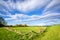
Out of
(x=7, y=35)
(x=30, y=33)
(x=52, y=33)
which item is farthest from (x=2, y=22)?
(x=52, y=33)

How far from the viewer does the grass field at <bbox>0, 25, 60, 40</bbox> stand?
6.56ft

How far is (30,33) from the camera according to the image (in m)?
2.02

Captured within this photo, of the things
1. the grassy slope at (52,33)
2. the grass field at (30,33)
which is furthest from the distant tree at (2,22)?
the grassy slope at (52,33)

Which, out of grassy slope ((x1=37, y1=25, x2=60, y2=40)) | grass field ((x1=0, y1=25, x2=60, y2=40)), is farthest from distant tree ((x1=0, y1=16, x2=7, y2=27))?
grassy slope ((x1=37, y1=25, x2=60, y2=40))

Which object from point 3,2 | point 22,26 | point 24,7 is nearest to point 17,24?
point 22,26

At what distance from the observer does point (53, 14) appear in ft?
6.88

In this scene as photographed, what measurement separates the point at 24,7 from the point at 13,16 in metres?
0.25

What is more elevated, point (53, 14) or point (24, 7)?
point (24, 7)

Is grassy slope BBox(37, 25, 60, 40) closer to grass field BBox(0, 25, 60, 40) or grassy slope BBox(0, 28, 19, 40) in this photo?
grass field BBox(0, 25, 60, 40)

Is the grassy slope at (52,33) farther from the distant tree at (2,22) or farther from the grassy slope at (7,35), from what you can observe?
the distant tree at (2,22)

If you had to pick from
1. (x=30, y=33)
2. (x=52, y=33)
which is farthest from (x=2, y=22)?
(x=52, y=33)

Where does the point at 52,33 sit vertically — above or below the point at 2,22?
below

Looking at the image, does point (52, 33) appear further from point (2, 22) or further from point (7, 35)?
point (2, 22)

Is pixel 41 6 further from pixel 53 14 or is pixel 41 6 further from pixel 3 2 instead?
pixel 3 2
